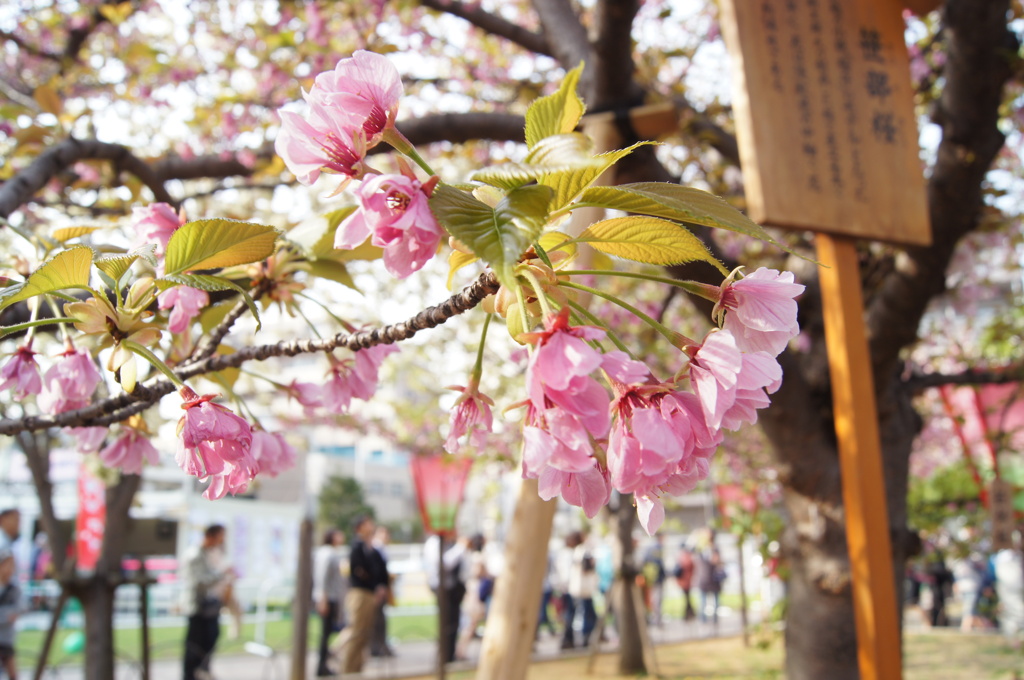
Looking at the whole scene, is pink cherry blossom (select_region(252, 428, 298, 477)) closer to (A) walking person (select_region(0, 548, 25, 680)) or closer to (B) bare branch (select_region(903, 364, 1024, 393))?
(B) bare branch (select_region(903, 364, 1024, 393))

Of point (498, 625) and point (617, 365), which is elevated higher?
point (617, 365)

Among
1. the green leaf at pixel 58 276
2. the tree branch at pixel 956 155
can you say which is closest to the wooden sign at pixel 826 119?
the tree branch at pixel 956 155

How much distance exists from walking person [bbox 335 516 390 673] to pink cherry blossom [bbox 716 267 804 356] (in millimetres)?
6014

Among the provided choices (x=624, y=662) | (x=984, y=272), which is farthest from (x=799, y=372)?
(x=624, y=662)

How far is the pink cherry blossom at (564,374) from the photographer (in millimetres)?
482

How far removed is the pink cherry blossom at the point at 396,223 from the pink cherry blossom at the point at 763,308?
250mm

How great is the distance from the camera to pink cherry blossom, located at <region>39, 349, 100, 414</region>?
0.90 meters

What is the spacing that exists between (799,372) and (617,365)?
2657mm

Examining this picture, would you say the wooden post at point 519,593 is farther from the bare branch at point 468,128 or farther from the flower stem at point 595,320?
the bare branch at point 468,128

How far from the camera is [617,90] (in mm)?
2285

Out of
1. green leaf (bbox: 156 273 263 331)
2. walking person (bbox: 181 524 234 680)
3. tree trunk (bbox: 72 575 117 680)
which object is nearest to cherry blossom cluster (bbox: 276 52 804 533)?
green leaf (bbox: 156 273 263 331)

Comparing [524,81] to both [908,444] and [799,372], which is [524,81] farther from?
[908,444]

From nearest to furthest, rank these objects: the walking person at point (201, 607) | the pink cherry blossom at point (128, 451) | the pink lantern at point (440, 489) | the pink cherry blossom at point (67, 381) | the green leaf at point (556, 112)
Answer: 1. the green leaf at point (556, 112)
2. the pink cherry blossom at point (67, 381)
3. the pink cherry blossom at point (128, 451)
4. the walking person at point (201, 607)
5. the pink lantern at point (440, 489)

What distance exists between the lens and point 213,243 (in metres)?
0.68
